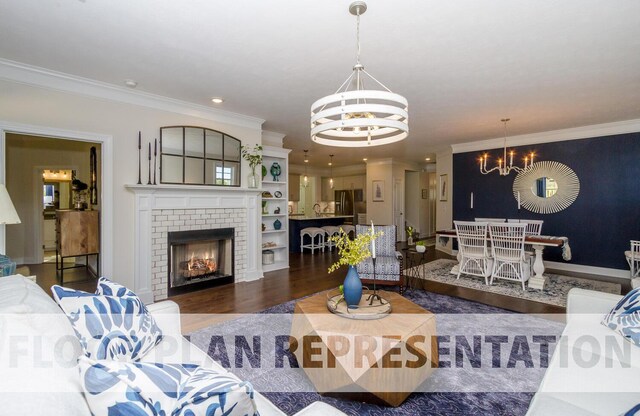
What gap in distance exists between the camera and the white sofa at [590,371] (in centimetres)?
131

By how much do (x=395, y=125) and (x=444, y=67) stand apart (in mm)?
1481

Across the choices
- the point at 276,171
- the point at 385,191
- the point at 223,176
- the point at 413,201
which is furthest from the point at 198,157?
the point at 413,201

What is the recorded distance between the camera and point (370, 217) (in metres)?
10.1

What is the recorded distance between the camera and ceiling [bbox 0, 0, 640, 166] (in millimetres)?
2146

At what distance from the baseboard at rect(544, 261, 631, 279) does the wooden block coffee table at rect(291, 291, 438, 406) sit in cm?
514

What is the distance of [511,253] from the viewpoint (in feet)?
15.1

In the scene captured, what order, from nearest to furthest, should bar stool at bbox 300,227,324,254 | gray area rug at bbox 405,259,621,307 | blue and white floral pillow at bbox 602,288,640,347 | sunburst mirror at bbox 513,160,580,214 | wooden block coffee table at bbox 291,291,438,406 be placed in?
blue and white floral pillow at bbox 602,288,640,347, wooden block coffee table at bbox 291,291,438,406, gray area rug at bbox 405,259,621,307, sunburst mirror at bbox 513,160,580,214, bar stool at bbox 300,227,324,254

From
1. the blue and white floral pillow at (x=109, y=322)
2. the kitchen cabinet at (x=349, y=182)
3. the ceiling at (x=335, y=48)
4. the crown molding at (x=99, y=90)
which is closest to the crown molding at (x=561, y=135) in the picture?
the ceiling at (x=335, y=48)

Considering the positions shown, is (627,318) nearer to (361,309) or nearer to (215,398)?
(361,309)

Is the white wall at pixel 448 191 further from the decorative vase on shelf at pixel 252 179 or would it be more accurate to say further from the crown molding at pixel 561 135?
the decorative vase on shelf at pixel 252 179

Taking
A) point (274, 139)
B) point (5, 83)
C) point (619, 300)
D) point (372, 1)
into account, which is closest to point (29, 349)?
point (372, 1)

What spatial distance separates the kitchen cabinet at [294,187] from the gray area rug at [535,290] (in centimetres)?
603

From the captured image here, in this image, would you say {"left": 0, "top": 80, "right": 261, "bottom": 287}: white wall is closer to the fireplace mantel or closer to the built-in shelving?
the fireplace mantel

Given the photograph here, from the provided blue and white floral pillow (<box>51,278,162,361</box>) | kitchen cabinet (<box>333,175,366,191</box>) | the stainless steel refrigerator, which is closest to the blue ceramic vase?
blue and white floral pillow (<box>51,278,162,361</box>)
